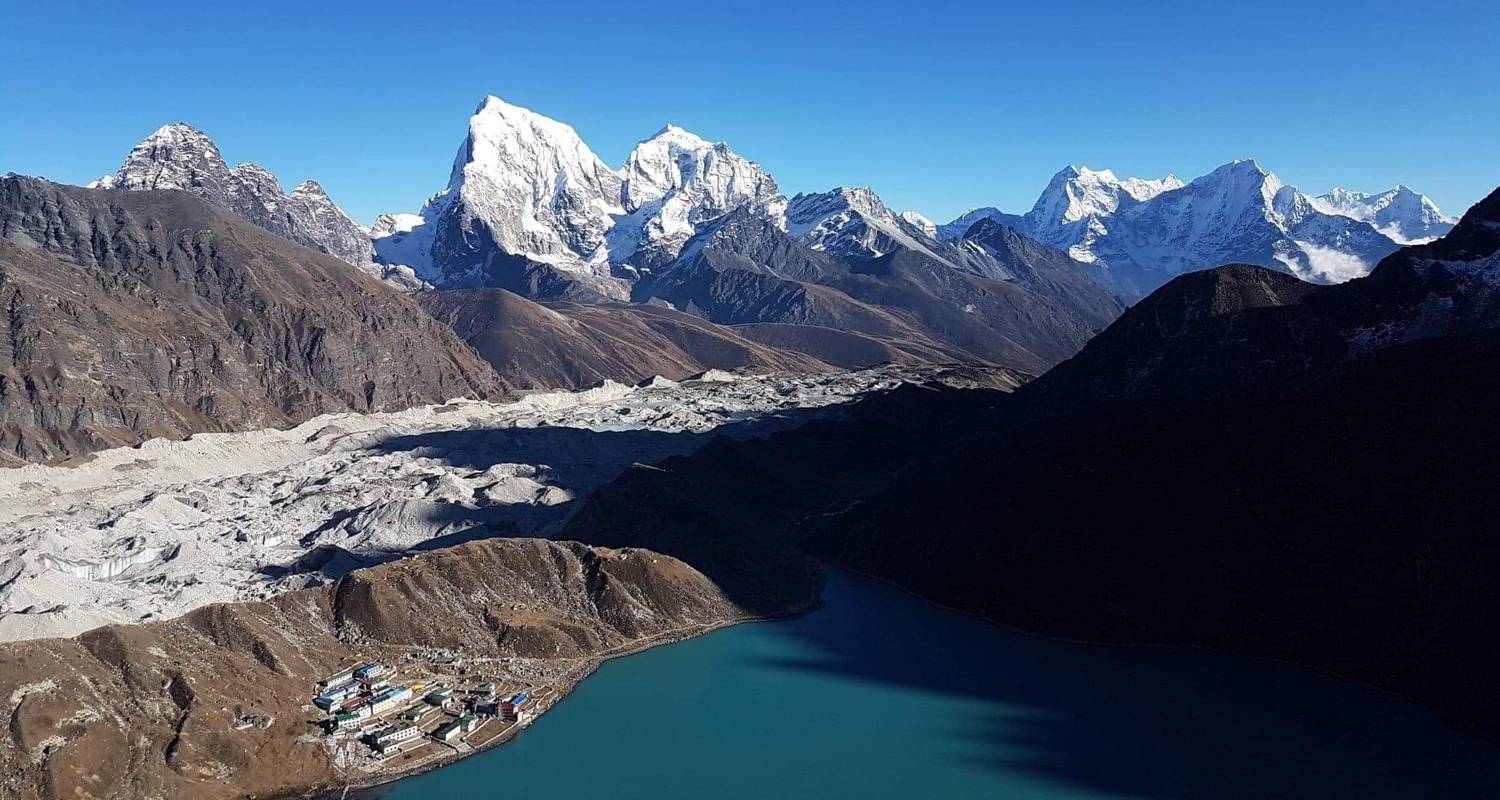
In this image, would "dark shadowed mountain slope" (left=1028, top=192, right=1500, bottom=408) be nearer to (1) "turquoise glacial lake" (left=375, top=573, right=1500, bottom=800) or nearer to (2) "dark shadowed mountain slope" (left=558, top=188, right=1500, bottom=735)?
(2) "dark shadowed mountain slope" (left=558, top=188, right=1500, bottom=735)

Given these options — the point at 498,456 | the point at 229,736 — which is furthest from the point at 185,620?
the point at 498,456

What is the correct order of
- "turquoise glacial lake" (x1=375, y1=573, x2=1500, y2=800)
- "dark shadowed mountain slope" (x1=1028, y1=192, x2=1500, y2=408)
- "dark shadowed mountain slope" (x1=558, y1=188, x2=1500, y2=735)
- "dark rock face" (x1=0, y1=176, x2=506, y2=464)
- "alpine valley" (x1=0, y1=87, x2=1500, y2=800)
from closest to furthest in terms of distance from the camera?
1. "turquoise glacial lake" (x1=375, y1=573, x2=1500, y2=800)
2. "alpine valley" (x1=0, y1=87, x2=1500, y2=800)
3. "dark shadowed mountain slope" (x1=558, y1=188, x2=1500, y2=735)
4. "dark shadowed mountain slope" (x1=1028, y1=192, x2=1500, y2=408)
5. "dark rock face" (x1=0, y1=176, x2=506, y2=464)

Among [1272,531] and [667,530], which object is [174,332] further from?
[1272,531]

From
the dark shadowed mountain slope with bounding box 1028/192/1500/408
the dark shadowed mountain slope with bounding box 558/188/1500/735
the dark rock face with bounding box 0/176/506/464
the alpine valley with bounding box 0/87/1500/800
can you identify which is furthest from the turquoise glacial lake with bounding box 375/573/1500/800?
the dark rock face with bounding box 0/176/506/464

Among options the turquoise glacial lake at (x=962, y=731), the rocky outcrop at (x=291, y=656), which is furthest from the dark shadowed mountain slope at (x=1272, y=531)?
the rocky outcrop at (x=291, y=656)

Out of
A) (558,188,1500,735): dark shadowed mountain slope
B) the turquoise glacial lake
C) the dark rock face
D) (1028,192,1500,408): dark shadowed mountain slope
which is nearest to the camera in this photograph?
the turquoise glacial lake
